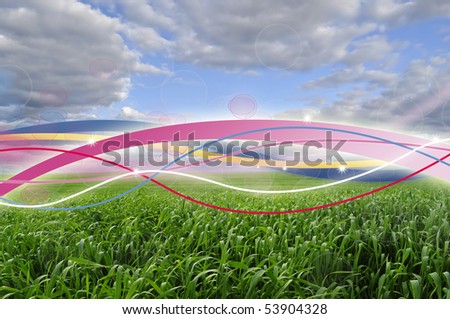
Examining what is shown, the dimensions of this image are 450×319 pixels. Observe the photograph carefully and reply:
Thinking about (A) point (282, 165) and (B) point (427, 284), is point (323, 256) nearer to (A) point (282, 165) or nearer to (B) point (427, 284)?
(B) point (427, 284)

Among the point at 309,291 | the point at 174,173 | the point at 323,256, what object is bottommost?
the point at 309,291

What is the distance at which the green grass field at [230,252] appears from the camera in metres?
2.71

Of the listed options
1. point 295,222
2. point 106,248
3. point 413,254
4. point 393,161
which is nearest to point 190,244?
Result: point 106,248

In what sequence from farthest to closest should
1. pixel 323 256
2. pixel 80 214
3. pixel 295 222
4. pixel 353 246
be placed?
1. pixel 80 214
2. pixel 295 222
3. pixel 353 246
4. pixel 323 256

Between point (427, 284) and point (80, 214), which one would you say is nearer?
point (427, 284)

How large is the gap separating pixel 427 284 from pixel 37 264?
2.99 meters

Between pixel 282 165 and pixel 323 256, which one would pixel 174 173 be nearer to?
pixel 282 165

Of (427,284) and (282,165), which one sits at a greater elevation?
(282,165)

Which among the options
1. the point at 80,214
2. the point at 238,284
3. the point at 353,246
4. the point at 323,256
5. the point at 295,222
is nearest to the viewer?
the point at 238,284

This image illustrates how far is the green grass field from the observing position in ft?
8.91

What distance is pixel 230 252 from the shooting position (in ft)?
10.5

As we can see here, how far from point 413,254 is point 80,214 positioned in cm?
313

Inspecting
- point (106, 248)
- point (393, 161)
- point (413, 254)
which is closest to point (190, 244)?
point (106, 248)

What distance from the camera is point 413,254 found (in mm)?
2988
